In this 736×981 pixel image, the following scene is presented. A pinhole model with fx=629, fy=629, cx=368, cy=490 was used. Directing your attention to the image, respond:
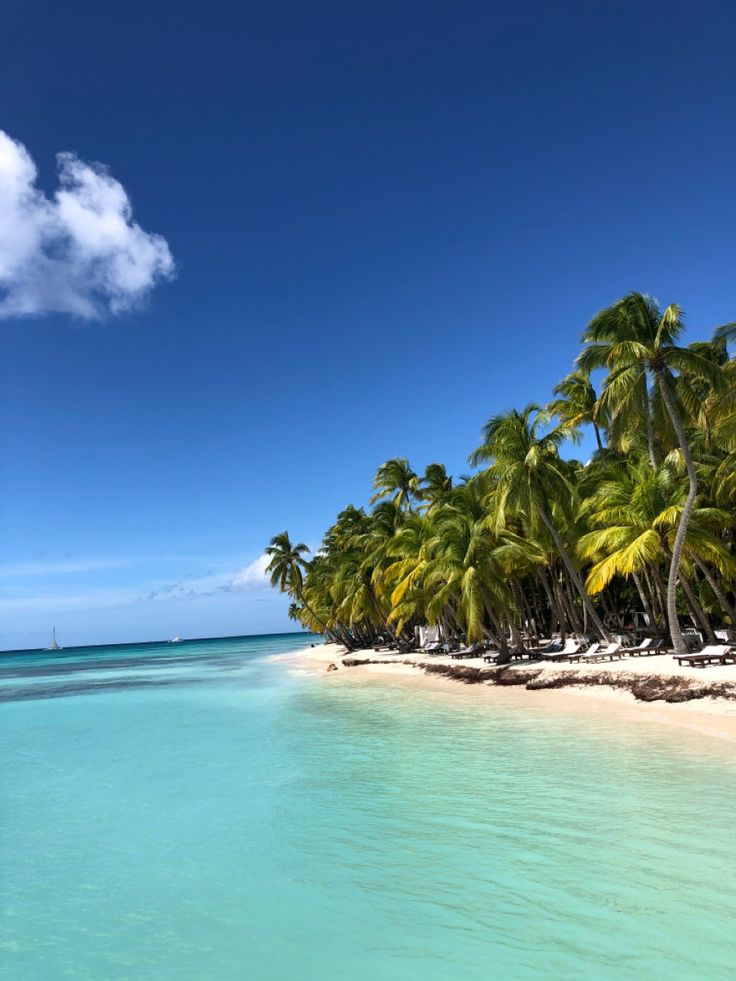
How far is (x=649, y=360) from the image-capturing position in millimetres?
17891

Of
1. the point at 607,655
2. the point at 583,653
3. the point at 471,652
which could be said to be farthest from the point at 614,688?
the point at 471,652

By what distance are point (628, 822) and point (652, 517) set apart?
15000mm

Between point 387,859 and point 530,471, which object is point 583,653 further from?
point 387,859

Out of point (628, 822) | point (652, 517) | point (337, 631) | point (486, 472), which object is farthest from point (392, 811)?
point (337, 631)

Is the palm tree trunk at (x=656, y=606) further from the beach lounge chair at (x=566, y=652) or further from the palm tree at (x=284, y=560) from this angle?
the palm tree at (x=284, y=560)

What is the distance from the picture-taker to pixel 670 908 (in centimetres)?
546

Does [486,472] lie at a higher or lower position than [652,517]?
higher

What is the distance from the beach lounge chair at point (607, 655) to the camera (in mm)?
21212

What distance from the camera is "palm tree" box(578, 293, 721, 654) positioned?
17.4m

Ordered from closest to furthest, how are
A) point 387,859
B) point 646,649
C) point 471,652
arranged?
1. point 387,859
2. point 646,649
3. point 471,652

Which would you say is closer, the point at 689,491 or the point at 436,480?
the point at 689,491

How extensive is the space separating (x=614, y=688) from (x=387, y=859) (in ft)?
39.6

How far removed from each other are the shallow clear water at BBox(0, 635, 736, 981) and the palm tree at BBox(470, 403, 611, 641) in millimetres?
10038

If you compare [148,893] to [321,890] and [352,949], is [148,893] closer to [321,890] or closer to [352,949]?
[321,890]
